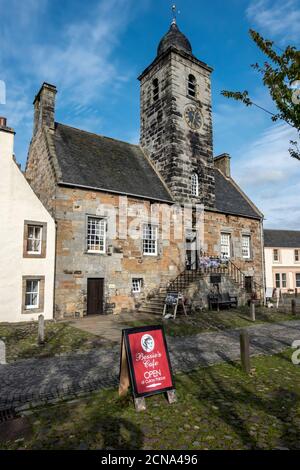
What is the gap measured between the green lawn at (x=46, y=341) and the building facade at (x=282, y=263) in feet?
112

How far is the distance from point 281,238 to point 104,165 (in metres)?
32.6

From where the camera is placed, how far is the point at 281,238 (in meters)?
43.4

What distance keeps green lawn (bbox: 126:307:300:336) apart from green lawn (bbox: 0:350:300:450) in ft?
18.3

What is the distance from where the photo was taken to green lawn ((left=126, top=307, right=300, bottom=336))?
12.5m

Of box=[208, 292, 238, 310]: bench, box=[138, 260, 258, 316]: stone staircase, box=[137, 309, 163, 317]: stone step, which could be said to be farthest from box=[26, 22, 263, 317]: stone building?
box=[208, 292, 238, 310]: bench

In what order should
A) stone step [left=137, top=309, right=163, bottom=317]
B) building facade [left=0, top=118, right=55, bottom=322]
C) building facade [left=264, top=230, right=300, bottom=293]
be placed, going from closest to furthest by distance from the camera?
building facade [left=0, top=118, right=55, bottom=322], stone step [left=137, top=309, right=163, bottom=317], building facade [left=264, top=230, right=300, bottom=293]

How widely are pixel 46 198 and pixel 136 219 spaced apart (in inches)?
204

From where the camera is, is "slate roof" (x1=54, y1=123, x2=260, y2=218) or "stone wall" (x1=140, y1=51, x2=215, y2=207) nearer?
"slate roof" (x1=54, y1=123, x2=260, y2=218)

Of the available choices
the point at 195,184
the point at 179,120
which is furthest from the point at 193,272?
the point at 179,120

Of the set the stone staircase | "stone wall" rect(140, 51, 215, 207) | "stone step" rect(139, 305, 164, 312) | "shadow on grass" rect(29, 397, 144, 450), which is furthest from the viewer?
"stone wall" rect(140, 51, 215, 207)

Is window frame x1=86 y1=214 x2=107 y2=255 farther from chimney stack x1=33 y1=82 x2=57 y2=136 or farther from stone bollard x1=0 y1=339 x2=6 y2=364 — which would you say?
stone bollard x1=0 y1=339 x2=6 y2=364

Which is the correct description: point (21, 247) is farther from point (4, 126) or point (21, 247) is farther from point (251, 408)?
point (251, 408)

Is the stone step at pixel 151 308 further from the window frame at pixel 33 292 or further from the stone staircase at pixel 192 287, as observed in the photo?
the window frame at pixel 33 292
